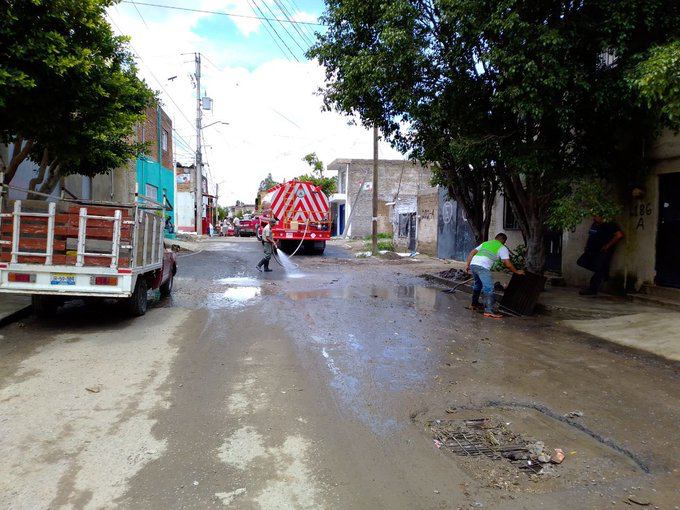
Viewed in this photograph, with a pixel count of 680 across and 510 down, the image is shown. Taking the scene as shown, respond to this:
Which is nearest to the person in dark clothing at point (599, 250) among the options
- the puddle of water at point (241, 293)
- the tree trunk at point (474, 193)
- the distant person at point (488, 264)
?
the distant person at point (488, 264)

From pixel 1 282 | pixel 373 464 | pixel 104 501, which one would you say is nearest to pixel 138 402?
pixel 104 501

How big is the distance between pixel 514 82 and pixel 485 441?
20.2ft

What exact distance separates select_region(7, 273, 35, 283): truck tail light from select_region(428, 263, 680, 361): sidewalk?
323 inches

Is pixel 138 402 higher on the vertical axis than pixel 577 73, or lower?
lower

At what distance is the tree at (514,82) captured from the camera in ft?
25.6

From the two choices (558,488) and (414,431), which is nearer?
(558,488)

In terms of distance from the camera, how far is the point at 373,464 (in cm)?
357

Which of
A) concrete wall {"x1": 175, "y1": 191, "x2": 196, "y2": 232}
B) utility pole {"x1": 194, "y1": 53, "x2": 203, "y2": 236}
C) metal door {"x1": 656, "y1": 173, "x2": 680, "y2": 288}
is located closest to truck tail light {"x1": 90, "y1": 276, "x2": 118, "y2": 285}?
metal door {"x1": 656, "y1": 173, "x2": 680, "y2": 288}

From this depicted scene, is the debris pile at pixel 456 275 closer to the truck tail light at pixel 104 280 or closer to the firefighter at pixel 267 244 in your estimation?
the firefighter at pixel 267 244

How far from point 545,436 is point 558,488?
2.73ft

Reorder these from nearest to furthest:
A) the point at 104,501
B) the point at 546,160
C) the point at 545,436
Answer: the point at 104,501, the point at 545,436, the point at 546,160

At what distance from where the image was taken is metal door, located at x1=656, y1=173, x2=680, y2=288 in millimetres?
9492

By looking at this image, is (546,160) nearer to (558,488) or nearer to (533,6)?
(533,6)

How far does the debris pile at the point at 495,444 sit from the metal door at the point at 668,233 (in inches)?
283
